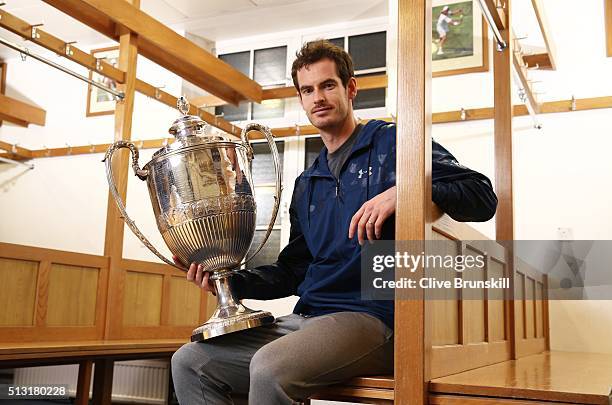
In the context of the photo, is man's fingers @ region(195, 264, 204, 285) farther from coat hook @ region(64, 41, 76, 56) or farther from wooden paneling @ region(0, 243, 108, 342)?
coat hook @ region(64, 41, 76, 56)

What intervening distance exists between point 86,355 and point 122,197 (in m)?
0.88

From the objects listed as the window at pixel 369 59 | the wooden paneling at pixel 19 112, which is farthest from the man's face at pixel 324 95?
the wooden paneling at pixel 19 112

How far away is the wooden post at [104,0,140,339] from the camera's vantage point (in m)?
3.49

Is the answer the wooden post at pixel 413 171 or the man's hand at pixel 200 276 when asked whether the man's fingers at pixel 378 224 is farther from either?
the man's hand at pixel 200 276

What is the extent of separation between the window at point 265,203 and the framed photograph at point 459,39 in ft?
4.57

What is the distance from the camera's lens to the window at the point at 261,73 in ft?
16.9

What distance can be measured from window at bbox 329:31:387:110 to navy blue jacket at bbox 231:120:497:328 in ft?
9.44

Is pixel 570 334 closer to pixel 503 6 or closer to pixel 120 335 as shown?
pixel 503 6

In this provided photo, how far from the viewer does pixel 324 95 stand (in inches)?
74.9

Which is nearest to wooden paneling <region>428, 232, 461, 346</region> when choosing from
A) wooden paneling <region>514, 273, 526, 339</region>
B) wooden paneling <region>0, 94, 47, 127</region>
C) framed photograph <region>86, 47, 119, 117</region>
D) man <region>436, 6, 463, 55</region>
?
wooden paneling <region>514, 273, 526, 339</region>

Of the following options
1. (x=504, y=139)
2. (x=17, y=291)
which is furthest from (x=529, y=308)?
(x=17, y=291)

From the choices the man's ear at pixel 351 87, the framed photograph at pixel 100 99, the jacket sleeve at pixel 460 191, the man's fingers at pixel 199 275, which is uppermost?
the framed photograph at pixel 100 99

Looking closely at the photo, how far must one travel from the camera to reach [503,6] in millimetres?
2596

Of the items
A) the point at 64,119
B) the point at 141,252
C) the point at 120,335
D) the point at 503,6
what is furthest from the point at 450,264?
the point at 64,119
